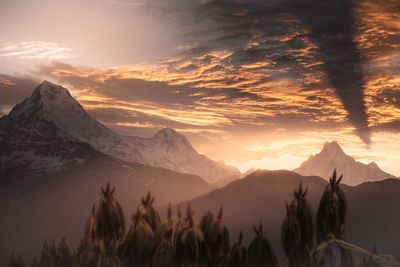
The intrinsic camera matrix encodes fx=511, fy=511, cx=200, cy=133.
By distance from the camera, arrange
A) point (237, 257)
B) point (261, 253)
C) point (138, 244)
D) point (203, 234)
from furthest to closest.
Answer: point (237, 257) < point (261, 253) < point (203, 234) < point (138, 244)

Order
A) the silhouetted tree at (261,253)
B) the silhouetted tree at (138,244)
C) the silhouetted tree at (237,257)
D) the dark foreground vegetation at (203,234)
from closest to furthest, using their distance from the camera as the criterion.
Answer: the dark foreground vegetation at (203,234) → the silhouetted tree at (138,244) → the silhouetted tree at (261,253) → the silhouetted tree at (237,257)

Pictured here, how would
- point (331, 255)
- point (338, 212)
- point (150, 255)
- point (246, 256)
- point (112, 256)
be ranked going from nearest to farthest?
point (331, 255)
point (338, 212)
point (150, 255)
point (246, 256)
point (112, 256)

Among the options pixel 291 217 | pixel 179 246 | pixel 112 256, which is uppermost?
pixel 291 217

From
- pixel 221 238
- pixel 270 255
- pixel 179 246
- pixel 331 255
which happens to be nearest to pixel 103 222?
A: pixel 179 246

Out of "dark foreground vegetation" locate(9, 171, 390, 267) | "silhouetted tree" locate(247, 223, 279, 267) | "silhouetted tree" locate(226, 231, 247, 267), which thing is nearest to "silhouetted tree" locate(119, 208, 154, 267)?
"dark foreground vegetation" locate(9, 171, 390, 267)

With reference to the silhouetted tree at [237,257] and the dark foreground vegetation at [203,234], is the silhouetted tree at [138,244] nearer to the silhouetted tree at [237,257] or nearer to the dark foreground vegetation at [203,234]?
the dark foreground vegetation at [203,234]

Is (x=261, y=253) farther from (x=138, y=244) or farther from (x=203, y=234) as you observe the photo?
(x=138, y=244)

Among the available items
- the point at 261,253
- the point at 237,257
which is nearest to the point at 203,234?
the point at 237,257

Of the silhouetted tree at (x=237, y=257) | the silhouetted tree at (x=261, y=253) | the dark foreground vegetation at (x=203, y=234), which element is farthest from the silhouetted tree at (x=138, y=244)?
the silhouetted tree at (x=261, y=253)

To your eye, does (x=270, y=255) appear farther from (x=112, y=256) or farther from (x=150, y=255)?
(x=112, y=256)

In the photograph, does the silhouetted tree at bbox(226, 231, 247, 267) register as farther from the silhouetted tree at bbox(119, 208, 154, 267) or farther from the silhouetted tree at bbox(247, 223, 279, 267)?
the silhouetted tree at bbox(119, 208, 154, 267)

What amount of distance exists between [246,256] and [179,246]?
5984 mm

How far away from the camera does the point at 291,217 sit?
3475 centimetres

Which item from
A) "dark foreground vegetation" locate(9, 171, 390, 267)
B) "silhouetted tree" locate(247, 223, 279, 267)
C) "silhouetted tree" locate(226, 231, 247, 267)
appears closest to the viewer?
"dark foreground vegetation" locate(9, 171, 390, 267)
